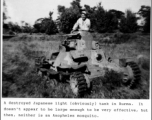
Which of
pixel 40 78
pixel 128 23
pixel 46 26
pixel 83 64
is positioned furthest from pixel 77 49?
pixel 128 23

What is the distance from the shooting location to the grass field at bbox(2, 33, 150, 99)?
3.71 meters

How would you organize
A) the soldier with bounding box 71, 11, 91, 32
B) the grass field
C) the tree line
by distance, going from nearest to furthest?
the grass field
the tree line
the soldier with bounding box 71, 11, 91, 32

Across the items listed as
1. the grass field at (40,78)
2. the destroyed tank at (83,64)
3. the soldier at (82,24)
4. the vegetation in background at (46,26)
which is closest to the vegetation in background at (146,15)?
the grass field at (40,78)

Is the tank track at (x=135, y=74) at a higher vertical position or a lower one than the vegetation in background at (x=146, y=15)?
lower

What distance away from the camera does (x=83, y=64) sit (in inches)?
154

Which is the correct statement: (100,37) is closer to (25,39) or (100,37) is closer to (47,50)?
(47,50)

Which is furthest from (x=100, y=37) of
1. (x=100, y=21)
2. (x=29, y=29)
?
(x=29, y=29)

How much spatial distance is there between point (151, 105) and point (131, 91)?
1.50 feet

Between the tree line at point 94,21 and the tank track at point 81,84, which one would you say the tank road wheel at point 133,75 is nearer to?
the tree line at point 94,21

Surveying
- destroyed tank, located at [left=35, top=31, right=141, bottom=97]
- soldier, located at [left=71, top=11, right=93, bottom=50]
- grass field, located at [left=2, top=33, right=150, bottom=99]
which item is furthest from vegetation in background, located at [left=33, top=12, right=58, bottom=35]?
soldier, located at [left=71, top=11, right=93, bottom=50]

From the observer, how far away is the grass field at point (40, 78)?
371 centimetres

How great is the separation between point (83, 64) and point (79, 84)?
0.61 metres

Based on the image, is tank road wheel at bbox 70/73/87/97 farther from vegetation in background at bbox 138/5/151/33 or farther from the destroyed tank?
vegetation in background at bbox 138/5/151/33

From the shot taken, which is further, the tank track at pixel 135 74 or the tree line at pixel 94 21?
the tree line at pixel 94 21
